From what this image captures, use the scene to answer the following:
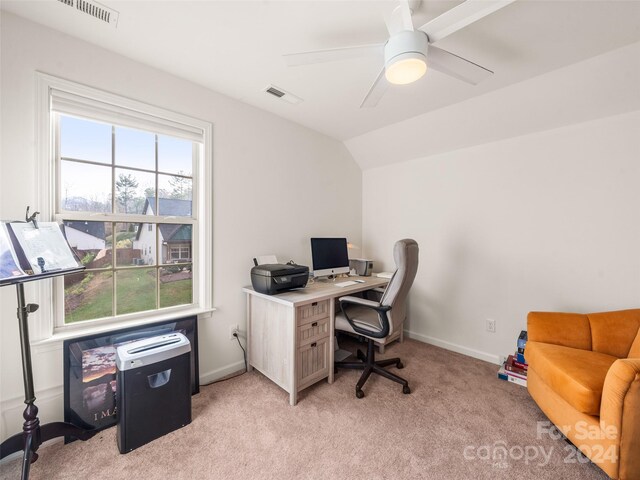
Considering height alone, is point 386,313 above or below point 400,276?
below

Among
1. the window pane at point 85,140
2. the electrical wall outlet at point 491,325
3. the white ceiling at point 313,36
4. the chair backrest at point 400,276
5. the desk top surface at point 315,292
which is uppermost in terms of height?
the white ceiling at point 313,36

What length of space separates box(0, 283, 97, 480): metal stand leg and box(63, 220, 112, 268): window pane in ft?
1.56

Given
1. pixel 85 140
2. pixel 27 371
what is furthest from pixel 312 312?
pixel 85 140

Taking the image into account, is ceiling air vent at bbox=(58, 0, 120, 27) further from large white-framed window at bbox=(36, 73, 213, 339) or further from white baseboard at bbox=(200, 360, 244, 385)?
white baseboard at bbox=(200, 360, 244, 385)

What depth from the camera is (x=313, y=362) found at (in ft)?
6.86

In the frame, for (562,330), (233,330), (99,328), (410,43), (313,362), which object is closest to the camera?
(410,43)

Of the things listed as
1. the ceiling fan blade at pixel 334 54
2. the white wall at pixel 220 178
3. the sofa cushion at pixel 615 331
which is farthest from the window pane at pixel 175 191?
the sofa cushion at pixel 615 331

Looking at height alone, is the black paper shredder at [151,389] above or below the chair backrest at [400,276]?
below

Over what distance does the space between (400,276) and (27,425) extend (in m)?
2.24

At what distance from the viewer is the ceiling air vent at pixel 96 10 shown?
4.56 ft

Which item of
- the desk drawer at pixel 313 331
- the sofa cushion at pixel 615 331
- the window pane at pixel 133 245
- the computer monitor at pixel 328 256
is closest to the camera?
the sofa cushion at pixel 615 331

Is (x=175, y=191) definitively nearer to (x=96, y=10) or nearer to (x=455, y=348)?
(x=96, y=10)

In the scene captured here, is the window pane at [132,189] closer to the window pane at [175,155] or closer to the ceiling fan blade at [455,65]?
the window pane at [175,155]

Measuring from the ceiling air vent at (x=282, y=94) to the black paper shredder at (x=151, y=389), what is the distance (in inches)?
79.5
